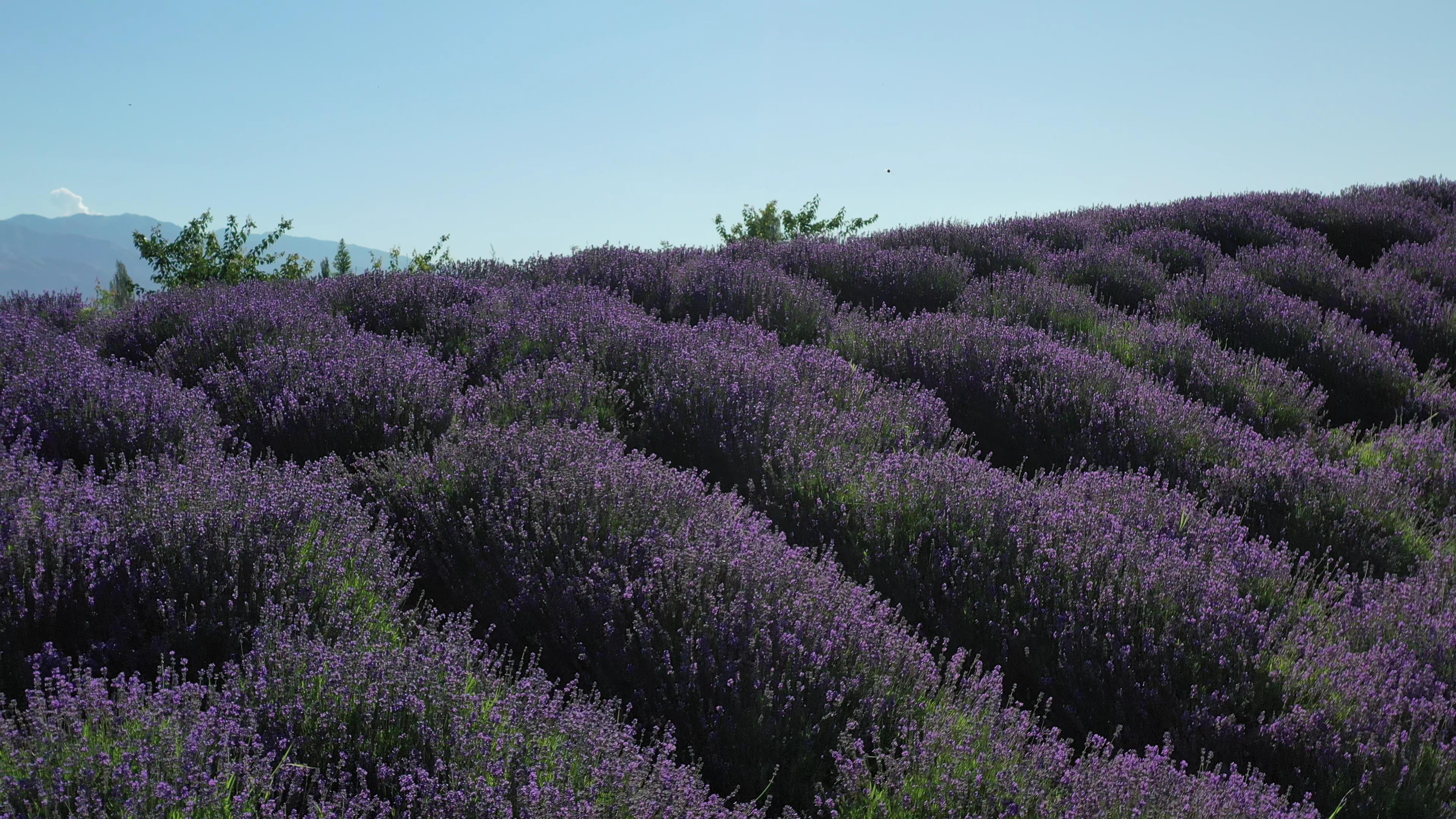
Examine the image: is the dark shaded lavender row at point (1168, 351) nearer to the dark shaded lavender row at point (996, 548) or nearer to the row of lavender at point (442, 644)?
the dark shaded lavender row at point (996, 548)

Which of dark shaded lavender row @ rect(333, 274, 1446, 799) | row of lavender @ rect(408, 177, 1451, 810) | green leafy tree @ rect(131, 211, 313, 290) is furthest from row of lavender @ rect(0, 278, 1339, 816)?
green leafy tree @ rect(131, 211, 313, 290)

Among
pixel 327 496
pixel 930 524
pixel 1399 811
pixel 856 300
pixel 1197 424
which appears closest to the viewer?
pixel 1399 811

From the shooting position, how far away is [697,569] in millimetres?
2492

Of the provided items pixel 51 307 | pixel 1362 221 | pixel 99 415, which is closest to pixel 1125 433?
pixel 99 415

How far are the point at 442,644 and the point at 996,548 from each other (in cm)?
185

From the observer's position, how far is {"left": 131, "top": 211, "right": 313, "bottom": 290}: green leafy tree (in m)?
18.5

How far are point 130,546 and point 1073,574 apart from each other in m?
Answer: 2.74

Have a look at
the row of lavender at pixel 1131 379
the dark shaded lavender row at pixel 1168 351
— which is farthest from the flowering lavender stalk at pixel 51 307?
the dark shaded lavender row at pixel 1168 351

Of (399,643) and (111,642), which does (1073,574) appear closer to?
(399,643)

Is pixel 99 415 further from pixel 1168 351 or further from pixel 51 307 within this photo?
pixel 1168 351

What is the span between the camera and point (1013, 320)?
5699 millimetres

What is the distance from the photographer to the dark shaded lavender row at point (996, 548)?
8.37ft

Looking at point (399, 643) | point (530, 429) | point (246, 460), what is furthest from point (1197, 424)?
point (246, 460)

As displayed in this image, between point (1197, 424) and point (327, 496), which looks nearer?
point (327, 496)
